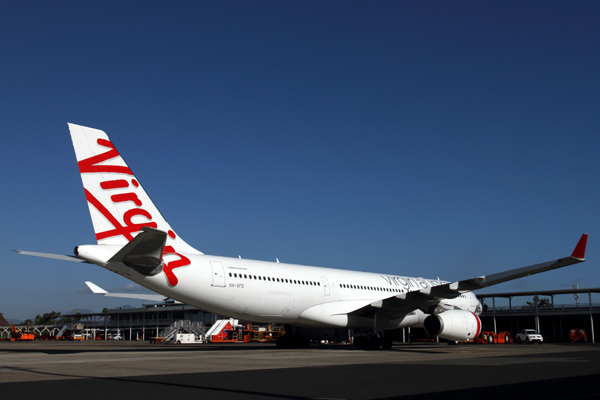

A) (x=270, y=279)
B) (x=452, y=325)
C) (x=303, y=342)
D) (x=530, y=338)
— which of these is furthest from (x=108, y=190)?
(x=530, y=338)

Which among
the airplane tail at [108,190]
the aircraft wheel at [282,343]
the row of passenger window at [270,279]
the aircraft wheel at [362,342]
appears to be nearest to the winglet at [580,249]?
the aircraft wheel at [362,342]

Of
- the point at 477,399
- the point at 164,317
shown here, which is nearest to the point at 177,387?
the point at 477,399

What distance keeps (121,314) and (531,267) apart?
59.6m

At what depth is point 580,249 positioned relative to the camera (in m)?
17.4

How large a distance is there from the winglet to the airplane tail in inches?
547

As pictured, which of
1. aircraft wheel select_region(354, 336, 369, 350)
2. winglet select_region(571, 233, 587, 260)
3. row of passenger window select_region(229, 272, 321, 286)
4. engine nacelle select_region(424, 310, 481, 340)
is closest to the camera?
winglet select_region(571, 233, 587, 260)

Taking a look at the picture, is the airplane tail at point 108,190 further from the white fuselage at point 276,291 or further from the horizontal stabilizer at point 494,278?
the horizontal stabilizer at point 494,278

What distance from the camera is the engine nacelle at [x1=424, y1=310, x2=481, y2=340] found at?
2127 cm

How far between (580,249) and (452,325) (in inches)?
243

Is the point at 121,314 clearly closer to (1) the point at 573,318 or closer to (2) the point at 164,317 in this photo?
(2) the point at 164,317

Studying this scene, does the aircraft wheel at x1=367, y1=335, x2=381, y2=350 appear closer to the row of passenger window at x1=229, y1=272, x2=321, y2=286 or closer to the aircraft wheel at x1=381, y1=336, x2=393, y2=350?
the aircraft wheel at x1=381, y1=336, x2=393, y2=350

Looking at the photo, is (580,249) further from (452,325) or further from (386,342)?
(386,342)

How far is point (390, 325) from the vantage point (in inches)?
911

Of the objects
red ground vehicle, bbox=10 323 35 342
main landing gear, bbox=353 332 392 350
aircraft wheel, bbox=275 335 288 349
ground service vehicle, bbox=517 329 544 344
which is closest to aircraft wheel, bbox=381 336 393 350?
main landing gear, bbox=353 332 392 350
